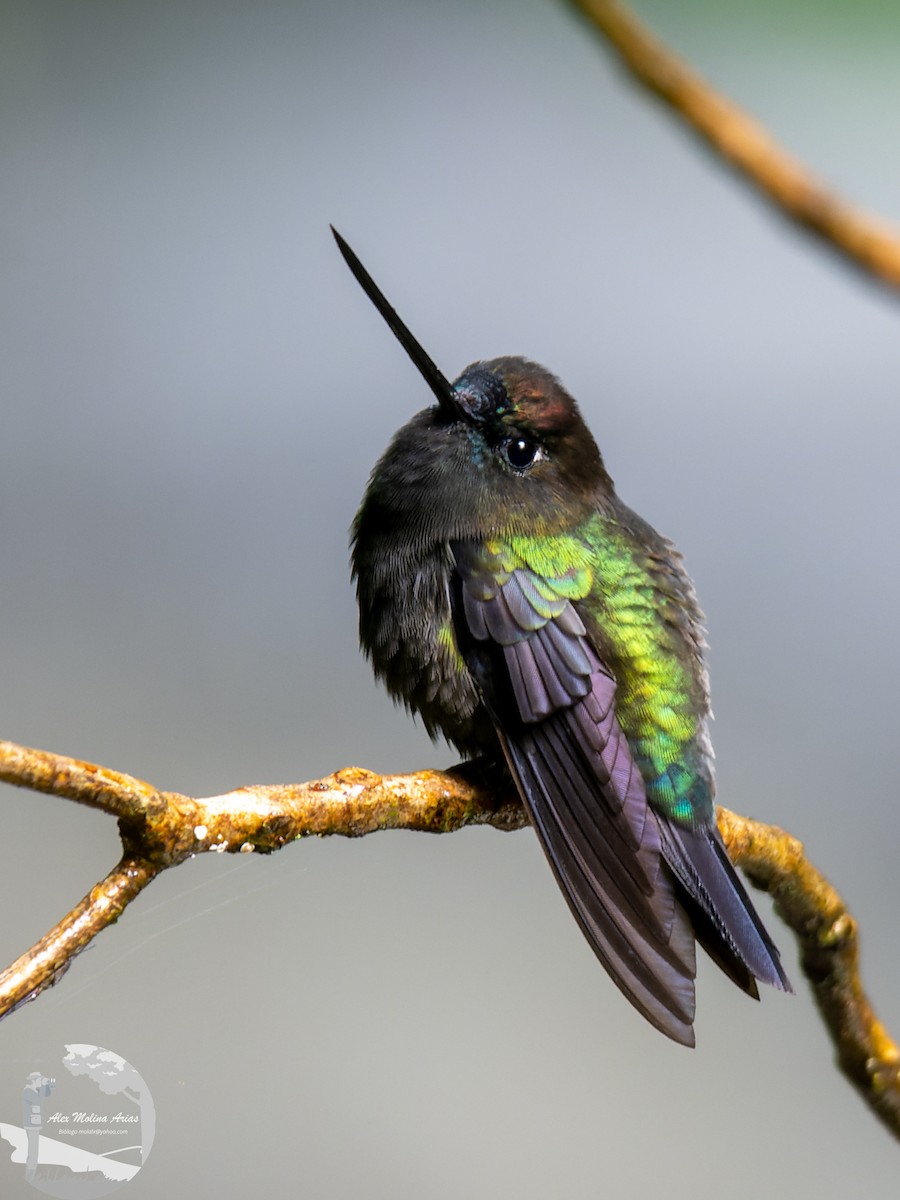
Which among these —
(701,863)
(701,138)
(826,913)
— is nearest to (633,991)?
(701,863)

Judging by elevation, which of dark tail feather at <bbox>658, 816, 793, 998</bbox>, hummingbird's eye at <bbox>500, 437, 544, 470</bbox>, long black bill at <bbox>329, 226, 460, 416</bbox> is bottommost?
dark tail feather at <bbox>658, 816, 793, 998</bbox>

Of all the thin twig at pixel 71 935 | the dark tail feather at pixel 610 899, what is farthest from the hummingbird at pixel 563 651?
the thin twig at pixel 71 935

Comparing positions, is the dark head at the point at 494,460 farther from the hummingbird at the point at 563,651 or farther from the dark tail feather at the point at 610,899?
the dark tail feather at the point at 610,899

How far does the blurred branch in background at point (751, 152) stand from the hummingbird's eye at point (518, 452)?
1084 millimetres

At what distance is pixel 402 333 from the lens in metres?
1.45

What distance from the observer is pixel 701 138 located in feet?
1.65

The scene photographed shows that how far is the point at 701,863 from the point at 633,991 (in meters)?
0.20

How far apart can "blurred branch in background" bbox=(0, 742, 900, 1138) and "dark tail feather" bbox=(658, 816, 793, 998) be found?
5.6 inches

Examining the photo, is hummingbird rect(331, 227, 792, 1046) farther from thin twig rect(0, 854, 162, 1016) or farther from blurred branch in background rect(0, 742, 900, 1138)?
thin twig rect(0, 854, 162, 1016)

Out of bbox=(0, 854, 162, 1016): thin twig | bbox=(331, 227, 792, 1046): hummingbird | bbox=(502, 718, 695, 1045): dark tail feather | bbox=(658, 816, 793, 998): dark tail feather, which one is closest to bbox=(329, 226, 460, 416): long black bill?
bbox=(331, 227, 792, 1046): hummingbird

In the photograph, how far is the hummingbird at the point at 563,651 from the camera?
140cm

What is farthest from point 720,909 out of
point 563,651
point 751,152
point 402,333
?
point 751,152

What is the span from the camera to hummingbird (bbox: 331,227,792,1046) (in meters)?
1.40

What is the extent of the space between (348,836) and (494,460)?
661 mm
